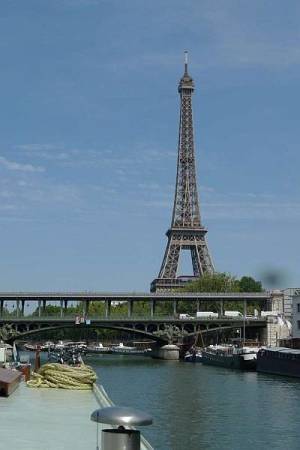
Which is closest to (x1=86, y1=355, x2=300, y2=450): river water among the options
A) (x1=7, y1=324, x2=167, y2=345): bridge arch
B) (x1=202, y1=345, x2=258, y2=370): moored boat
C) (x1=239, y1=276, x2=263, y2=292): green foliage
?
(x1=202, y1=345, x2=258, y2=370): moored boat

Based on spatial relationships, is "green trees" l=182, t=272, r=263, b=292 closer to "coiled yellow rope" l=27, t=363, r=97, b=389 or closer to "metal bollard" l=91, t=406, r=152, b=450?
"coiled yellow rope" l=27, t=363, r=97, b=389

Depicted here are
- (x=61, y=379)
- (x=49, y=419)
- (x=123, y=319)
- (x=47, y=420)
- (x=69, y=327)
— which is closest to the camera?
(x=47, y=420)

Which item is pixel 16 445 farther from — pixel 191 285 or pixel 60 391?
pixel 191 285

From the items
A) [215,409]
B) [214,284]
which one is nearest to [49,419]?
[215,409]

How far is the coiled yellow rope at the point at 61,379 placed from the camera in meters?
28.2

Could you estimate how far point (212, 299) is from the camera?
471ft

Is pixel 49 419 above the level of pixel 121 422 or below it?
below

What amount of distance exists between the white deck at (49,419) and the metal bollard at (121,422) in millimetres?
3807

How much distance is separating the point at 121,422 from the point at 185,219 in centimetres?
17747

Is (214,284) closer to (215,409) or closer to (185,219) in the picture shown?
(185,219)

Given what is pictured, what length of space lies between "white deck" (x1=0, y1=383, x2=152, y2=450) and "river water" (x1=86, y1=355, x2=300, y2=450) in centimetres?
453

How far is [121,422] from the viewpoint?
11422mm

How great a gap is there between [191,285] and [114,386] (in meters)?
101

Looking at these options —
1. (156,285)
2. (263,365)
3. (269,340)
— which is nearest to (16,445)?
(263,365)
